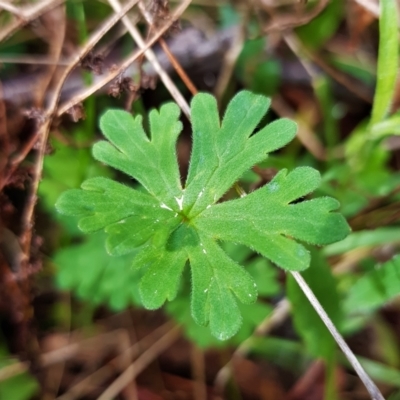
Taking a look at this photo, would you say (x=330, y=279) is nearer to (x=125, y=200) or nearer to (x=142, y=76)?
(x=125, y=200)

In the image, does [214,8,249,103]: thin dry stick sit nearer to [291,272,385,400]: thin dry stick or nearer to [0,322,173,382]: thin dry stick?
[0,322,173,382]: thin dry stick

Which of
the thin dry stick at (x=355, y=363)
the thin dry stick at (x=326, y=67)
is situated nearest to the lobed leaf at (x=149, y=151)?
the thin dry stick at (x=355, y=363)

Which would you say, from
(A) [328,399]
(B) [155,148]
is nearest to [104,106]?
(B) [155,148]

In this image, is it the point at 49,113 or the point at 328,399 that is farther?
the point at 328,399

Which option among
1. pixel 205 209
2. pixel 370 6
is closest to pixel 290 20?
pixel 370 6

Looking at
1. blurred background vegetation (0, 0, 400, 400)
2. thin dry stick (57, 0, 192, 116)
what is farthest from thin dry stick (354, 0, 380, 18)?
thin dry stick (57, 0, 192, 116)
